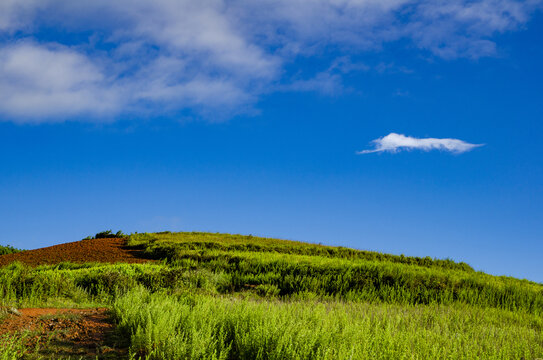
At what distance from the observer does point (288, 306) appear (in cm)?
764

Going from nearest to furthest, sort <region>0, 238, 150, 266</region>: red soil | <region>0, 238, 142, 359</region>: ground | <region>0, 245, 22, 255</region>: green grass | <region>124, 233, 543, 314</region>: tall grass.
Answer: <region>0, 238, 142, 359</region>: ground < <region>124, 233, 543, 314</region>: tall grass < <region>0, 238, 150, 266</region>: red soil < <region>0, 245, 22, 255</region>: green grass

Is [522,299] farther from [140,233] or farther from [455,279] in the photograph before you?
[140,233]

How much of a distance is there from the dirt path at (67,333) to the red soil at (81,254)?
1215cm

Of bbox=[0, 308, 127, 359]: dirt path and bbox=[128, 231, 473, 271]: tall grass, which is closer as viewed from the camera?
bbox=[0, 308, 127, 359]: dirt path

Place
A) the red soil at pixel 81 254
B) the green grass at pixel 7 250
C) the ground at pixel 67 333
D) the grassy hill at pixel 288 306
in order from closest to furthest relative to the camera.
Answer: the grassy hill at pixel 288 306 → the ground at pixel 67 333 → the red soil at pixel 81 254 → the green grass at pixel 7 250

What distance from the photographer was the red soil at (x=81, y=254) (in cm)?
1917

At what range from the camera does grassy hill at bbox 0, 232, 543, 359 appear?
192 inches

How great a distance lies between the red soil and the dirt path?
39.9ft

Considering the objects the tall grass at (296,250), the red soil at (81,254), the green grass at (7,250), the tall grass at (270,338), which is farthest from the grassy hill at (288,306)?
the green grass at (7,250)

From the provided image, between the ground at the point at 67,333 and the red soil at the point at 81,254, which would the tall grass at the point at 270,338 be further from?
the red soil at the point at 81,254

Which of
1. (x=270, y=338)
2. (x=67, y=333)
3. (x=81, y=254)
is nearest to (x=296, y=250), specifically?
(x=81, y=254)

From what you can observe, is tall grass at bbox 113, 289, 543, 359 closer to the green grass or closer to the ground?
the ground

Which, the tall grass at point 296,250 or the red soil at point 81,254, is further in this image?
the tall grass at point 296,250

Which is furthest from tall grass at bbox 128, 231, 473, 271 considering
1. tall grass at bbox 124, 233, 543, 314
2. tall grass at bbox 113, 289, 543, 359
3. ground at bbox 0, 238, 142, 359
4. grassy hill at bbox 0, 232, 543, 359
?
ground at bbox 0, 238, 142, 359
